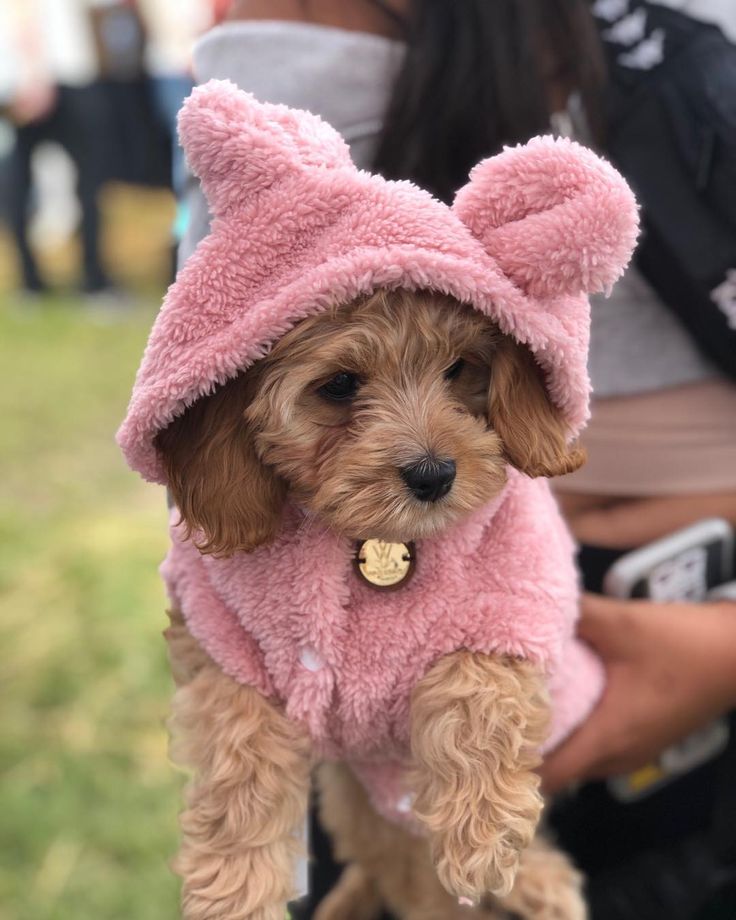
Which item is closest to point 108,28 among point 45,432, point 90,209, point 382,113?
point 90,209

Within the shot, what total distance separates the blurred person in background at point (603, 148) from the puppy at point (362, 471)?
10.7 inches

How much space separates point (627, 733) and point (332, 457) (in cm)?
58

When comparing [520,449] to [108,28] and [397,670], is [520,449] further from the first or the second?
[108,28]

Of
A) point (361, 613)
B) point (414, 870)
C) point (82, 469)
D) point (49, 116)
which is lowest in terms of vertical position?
point (82, 469)

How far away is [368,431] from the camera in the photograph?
76 cm

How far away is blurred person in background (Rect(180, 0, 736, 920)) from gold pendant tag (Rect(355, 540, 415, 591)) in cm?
39

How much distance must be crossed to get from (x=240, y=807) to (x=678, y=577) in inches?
26.3

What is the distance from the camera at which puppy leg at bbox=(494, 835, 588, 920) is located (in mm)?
1098

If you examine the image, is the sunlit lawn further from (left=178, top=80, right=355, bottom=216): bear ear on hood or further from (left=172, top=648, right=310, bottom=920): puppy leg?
(left=178, top=80, right=355, bottom=216): bear ear on hood

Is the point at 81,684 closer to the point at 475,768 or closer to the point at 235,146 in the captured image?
the point at 475,768

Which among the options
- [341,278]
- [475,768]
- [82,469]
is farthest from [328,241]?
[82,469]

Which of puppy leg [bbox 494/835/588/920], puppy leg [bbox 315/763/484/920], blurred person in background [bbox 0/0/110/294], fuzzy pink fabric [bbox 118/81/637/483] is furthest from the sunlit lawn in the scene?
blurred person in background [bbox 0/0/110/294]

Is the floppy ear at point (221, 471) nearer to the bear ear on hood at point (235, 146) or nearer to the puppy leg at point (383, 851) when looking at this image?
the bear ear on hood at point (235, 146)

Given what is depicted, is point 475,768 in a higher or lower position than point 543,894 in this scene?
higher
